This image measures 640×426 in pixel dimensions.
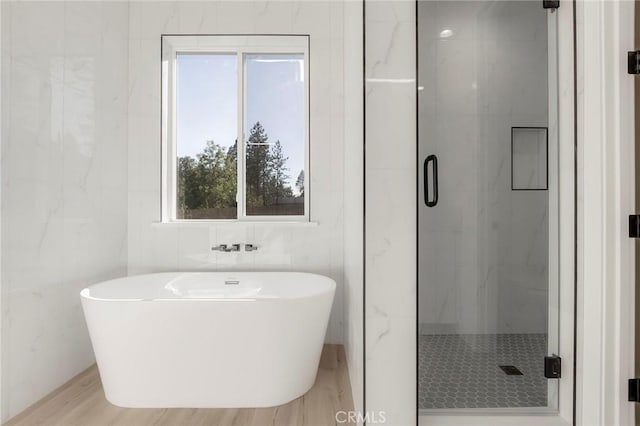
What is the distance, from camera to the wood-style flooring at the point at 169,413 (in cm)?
180

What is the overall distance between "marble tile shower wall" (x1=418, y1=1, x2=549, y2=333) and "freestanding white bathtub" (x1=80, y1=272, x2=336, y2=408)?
700 millimetres

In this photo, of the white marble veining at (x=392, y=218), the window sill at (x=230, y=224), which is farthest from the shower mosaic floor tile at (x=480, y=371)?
the window sill at (x=230, y=224)

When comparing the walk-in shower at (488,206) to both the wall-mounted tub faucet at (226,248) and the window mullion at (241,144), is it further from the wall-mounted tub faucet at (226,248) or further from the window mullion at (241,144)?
the window mullion at (241,144)

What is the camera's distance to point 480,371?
1.69 meters

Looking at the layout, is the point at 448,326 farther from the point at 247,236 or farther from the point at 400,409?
the point at 247,236

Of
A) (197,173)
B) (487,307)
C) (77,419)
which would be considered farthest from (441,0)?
(77,419)

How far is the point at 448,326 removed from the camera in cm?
167

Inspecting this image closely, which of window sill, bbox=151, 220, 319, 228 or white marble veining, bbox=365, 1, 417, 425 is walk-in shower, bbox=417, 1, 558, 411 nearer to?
white marble veining, bbox=365, 1, 417, 425

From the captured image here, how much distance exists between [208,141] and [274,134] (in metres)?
0.52

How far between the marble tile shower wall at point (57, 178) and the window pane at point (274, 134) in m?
0.92

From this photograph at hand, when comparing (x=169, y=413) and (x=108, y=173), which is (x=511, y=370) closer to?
(x=169, y=413)

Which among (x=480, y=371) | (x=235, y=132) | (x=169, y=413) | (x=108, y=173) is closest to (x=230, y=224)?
(x=235, y=132)

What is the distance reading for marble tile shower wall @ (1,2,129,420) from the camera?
1.85m

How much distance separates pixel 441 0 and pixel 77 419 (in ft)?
8.37
